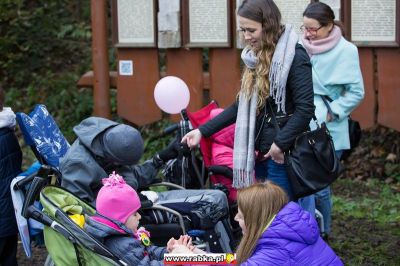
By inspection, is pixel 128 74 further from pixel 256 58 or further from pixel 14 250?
pixel 256 58

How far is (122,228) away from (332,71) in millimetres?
2130

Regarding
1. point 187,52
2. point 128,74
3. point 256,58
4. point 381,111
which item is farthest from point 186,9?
point 256,58

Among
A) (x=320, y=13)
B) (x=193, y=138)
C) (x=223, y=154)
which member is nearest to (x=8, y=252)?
(x=193, y=138)

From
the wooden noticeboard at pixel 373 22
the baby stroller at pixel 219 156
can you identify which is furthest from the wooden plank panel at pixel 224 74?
the baby stroller at pixel 219 156

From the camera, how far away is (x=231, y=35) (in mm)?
7395

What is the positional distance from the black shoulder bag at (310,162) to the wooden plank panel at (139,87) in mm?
3290

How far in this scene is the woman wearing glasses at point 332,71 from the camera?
5.48 metres

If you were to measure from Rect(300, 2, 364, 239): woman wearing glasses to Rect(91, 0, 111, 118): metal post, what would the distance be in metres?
2.87

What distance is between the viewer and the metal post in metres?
7.95

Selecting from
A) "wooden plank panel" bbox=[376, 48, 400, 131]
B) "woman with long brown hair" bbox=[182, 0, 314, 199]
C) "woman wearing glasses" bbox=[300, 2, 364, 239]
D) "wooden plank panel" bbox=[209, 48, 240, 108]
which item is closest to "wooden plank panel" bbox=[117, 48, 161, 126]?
"wooden plank panel" bbox=[209, 48, 240, 108]

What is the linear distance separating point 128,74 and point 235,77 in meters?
1.11

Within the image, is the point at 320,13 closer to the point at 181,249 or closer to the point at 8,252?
the point at 181,249

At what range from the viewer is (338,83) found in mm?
5516

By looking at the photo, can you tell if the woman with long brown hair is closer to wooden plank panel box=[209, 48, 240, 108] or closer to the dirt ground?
the dirt ground
